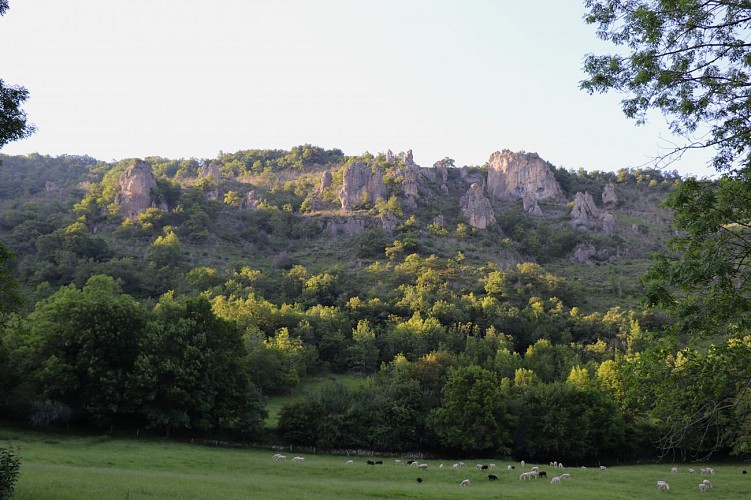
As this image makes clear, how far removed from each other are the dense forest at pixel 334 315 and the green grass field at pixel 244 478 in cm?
412

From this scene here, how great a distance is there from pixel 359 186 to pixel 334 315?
7075 centimetres

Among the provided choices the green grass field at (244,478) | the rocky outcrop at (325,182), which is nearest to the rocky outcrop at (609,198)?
the rocky outcrop at (325,182)

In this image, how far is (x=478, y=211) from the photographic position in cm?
14125

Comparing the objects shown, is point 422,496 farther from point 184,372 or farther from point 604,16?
point 184,372

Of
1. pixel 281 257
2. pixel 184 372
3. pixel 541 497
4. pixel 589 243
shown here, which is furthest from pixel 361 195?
pixel 541 497

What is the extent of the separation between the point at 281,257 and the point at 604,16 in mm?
108528

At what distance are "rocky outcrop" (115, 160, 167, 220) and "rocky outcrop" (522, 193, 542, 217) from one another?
9447 cm

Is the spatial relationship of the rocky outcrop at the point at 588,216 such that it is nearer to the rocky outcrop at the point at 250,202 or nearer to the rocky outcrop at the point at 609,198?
the rocky outcrop at the point at 609,198

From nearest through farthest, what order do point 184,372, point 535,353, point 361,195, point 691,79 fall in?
point 691,79 < point 184,372 < point 535,353 < point 361,195

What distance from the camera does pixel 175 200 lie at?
133750mm

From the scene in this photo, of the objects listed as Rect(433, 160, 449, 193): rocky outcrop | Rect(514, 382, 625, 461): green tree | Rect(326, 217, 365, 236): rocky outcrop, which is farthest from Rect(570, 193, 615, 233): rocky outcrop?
Rect(514, 382, 625, 461): green tree

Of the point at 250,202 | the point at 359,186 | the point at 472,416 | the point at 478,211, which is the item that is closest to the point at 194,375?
the point at 472,416

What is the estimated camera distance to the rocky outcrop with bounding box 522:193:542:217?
→ 155000mm

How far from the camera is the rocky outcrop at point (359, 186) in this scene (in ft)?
482
